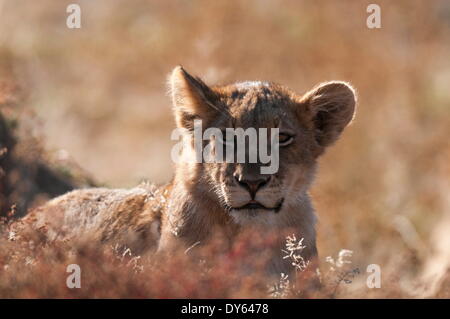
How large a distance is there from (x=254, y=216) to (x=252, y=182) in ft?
1.22

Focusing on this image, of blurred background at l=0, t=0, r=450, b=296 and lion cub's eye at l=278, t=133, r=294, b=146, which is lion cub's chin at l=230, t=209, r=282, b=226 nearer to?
lion cub's eye at l=278, t=133, r=294, b=146

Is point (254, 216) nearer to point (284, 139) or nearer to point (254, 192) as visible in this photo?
point (254, 192)

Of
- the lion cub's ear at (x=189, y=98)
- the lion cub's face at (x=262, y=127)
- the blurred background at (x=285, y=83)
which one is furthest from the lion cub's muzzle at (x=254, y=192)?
the blurred background at (x=285, y=83)

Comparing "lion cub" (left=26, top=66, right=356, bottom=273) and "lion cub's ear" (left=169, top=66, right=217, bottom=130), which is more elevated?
"lion cub's ear" (left=169, top=66, right=217, bottom=130)

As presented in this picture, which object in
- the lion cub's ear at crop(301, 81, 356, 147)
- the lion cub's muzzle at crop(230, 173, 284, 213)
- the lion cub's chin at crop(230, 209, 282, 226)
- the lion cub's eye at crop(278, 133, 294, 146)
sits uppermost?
the lion cub's ear at crop(301, 81, 356, 147)

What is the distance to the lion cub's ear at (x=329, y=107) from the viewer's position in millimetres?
6863

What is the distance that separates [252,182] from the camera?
5.88m

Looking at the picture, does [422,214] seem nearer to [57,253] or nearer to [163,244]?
[163,244]

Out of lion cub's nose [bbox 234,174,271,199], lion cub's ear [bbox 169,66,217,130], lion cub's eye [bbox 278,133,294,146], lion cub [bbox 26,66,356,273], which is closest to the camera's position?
lion cub's nose [bbox 234,174,271,199]

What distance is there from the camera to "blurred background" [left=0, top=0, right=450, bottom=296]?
12.4m

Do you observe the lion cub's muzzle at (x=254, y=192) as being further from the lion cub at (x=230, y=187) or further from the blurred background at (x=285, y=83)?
the blurred background at (x=285, y=83)

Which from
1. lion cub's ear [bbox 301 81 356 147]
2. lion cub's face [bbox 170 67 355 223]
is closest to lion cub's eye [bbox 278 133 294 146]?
lion cub's face [bbox 170 67 355 223]

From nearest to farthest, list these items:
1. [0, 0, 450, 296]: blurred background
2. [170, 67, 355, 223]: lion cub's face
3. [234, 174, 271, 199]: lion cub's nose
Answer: [234, 174, 271, 199]: lion cub's nose
[170, 67, 355, 223]: lion cub's face
[0, 0, 450, 296]: blurred background

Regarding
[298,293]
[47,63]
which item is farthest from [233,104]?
[47,63]
